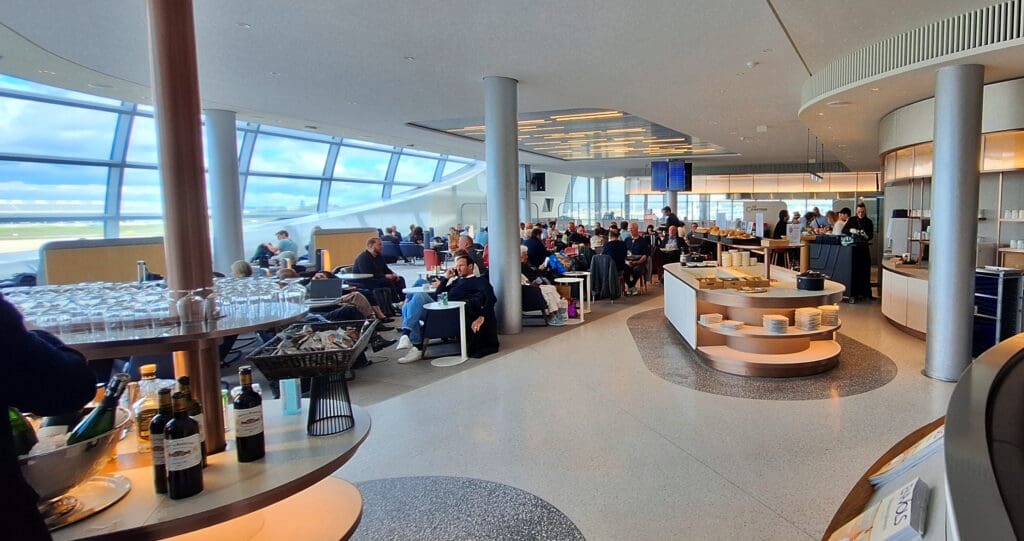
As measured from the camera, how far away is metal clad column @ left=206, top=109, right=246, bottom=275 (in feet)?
31.2

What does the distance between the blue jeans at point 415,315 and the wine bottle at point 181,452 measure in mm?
5155

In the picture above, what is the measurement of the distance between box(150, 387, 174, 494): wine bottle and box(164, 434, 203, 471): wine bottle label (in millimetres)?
39

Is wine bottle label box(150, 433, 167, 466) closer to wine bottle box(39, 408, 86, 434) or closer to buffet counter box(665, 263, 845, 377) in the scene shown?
wine bottle box(39, 408, 86, 434)

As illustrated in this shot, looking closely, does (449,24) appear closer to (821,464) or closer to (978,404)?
(821,464)

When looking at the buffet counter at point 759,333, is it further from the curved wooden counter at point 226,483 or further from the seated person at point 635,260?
the curved wooden counter at point 226,483

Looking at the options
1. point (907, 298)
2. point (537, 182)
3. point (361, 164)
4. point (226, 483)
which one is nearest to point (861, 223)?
point (907, 298)

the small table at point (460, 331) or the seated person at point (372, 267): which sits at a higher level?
the seated person at point (372, 267)

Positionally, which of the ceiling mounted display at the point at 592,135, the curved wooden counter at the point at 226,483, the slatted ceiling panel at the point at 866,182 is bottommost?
the curved wooden counter at the point at 226,483

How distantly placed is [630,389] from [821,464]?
6.09 ft

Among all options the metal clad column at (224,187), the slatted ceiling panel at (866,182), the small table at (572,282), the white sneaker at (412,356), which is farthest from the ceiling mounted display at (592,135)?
the slatted ceiling panel at (866,182)

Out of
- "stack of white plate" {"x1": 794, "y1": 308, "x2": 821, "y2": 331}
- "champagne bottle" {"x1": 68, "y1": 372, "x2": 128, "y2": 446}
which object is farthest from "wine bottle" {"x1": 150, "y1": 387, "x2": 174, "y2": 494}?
"stack of white plate" {"x1": 794, "y1": 308, "x2": 821, "y2": 331}

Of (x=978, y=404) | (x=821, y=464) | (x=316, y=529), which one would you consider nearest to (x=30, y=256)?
(x=316, y=529)

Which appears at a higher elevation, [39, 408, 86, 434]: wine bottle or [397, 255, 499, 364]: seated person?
[39, 408, 86, 434]: wine bottle

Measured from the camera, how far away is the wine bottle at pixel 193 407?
5.46ft
